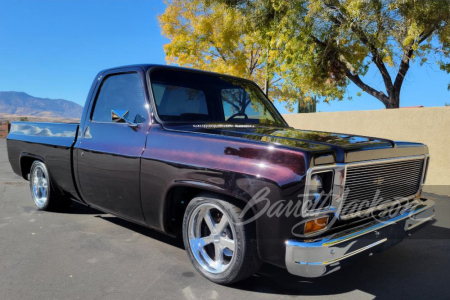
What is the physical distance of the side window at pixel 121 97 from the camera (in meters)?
3.75

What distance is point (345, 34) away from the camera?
13.0 metres

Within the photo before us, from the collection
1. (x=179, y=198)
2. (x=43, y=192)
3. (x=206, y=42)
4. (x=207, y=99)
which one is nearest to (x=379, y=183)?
(x=179, y=198)

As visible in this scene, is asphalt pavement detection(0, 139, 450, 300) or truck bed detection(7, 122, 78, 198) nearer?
asphalt pavement detection(0, 139, 450, 300)

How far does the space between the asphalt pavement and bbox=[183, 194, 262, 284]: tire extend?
144mm

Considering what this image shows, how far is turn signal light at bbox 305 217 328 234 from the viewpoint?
2.54m

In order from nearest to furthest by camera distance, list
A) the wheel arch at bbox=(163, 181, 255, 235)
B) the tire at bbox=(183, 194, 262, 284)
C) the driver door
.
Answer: the tire at bbox=(183, 194, 262, 284)
the wheel arch at bbox=(163, 181, 255, 235)
the driver door

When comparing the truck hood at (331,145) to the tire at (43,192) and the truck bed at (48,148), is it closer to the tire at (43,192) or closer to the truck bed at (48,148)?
the truck bed at (48,148)

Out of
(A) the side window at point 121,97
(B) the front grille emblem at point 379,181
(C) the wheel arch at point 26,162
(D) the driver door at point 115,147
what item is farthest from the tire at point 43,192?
(B) the front grille emblem at point 379,181

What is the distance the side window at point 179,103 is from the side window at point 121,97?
0.55ft

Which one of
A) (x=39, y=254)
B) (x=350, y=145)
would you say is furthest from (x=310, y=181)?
(x=39, y=254)

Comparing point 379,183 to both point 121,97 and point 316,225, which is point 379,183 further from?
point 121,97

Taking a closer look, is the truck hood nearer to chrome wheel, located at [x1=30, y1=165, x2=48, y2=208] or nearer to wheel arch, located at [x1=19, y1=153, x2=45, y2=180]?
chrome wheel, located at [x1=30, y1=165, x2=48, y2=208]

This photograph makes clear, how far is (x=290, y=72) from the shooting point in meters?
15.6

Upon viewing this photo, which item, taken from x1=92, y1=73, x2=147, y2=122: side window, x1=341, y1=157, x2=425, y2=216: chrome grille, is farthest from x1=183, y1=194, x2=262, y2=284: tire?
x1=92, y1=73, x2=147, y2=122: side window
